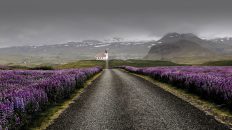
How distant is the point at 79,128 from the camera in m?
11.4

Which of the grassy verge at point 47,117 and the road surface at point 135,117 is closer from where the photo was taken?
the road surface at point 135,117

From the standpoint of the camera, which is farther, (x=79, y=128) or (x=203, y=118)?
(x=203, y=118)

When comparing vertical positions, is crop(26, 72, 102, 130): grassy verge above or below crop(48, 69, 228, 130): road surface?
below

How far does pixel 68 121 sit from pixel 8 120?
11.8 feet

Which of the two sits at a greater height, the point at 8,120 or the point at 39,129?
the point at 8,120

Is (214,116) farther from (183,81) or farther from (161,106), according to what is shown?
(183,81)

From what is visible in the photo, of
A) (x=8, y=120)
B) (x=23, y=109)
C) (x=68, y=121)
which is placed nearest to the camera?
(x=8, y=120)

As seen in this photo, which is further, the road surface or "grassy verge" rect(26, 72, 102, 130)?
"grassy verge" rect(26, 72, 102, 130)

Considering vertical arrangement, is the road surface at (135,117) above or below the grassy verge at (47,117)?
above

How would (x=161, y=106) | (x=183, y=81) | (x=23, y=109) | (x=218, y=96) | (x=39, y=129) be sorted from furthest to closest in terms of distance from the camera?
1. (x=183, y=81)
2. (x=218, y=96)
3. (x=161, y=106)
4. (x=39, y=129)
5. (x=23, y=109)

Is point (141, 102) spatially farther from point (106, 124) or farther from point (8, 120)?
point (8, 120)

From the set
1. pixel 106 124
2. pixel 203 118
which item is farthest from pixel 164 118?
Answer: pixel 106 124

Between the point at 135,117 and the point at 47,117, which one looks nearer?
the point at 135,117

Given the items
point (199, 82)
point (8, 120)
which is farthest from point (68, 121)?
point (199, 82)
